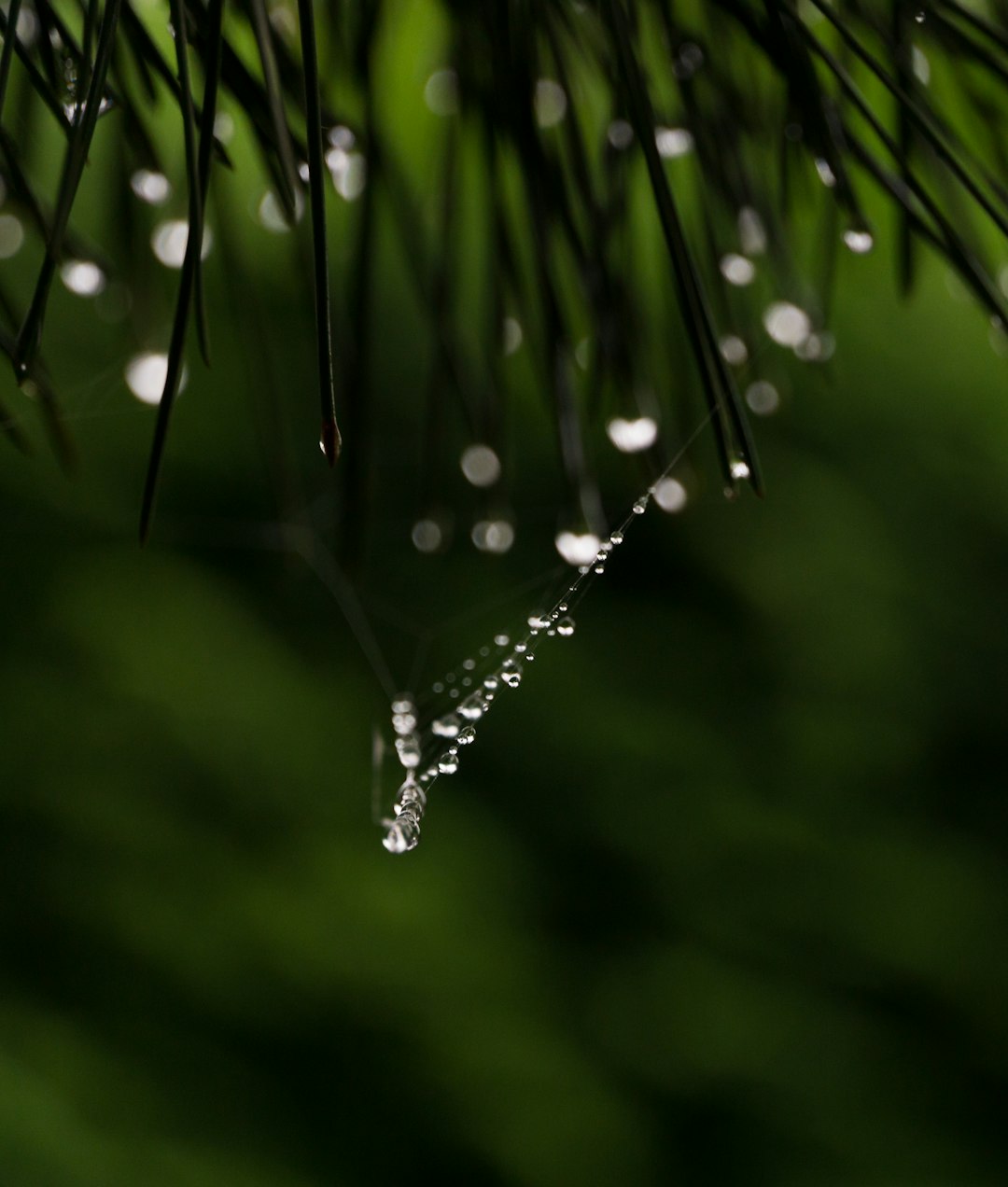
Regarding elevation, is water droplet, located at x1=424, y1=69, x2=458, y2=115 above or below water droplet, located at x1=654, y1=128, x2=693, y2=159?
below

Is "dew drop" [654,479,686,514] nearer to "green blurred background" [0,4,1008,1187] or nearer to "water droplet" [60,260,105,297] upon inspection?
"water droplet" [60,260,105,297]

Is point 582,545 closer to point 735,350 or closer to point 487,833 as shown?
point 735,350

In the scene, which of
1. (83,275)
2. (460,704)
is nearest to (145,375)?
(83,275)

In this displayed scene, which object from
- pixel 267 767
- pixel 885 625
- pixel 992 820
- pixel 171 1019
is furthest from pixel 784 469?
pixel 171 1019

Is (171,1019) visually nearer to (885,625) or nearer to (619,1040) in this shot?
(619,1040)

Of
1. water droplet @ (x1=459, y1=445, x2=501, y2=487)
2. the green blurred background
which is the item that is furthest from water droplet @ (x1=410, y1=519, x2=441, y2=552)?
the green blurred background

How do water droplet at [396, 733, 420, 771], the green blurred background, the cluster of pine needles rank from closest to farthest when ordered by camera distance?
1. the cluster of pine needles
2. water droplet at [396, 733, 420, 771]
3. the green blurred background
